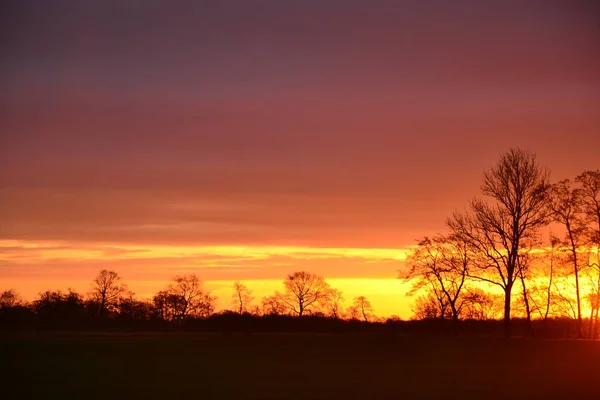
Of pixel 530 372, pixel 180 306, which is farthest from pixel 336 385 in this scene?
pixel 180 306

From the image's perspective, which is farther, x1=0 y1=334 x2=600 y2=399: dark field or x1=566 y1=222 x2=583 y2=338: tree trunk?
Result: x1=566 y1=222 x2=583 y2=338: tree trunk

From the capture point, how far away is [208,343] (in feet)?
177

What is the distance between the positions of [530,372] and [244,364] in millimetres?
16717

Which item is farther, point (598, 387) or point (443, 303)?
point (443, 303)

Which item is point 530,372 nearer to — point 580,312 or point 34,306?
point 580,312

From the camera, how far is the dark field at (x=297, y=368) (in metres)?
32.8

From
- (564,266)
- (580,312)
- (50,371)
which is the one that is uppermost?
(564,266)

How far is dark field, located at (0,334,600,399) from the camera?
32781 millimetres

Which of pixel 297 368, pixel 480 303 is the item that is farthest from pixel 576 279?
pixel 297 368

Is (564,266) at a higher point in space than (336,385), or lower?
higher

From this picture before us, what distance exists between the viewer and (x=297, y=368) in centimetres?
4203

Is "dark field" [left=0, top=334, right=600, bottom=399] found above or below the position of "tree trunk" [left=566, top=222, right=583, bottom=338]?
below

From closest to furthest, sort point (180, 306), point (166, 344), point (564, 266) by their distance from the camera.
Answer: point (166, 344) < point (564, 266) < point (180, 306)

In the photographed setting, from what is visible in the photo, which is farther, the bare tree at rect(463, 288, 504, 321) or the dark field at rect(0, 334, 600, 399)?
Answer: the bare tree at rect(463, 288, 504, 321)
